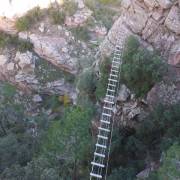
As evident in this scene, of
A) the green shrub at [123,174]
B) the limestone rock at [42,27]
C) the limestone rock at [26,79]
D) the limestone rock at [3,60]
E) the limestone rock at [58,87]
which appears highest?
the limestone rock at [42,27]

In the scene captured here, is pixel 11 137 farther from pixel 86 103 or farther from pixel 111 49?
pixel 111 49

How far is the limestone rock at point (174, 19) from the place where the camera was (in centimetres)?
1670

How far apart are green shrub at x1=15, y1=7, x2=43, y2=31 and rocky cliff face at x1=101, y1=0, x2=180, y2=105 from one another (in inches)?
458

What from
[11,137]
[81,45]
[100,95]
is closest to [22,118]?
[11,137]

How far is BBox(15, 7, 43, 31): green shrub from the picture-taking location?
2969cm

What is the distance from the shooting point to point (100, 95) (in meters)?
19.2

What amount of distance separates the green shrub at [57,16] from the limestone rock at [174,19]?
1444 cm


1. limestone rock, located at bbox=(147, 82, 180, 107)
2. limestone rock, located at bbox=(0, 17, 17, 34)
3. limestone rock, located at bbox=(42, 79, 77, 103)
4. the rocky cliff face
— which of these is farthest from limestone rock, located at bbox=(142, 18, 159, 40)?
limestone rock, located at bbox=(0, 17, 17, 34)

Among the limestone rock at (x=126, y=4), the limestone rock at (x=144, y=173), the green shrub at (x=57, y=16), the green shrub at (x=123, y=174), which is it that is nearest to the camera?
the limestone rock at (x=144, y=173)

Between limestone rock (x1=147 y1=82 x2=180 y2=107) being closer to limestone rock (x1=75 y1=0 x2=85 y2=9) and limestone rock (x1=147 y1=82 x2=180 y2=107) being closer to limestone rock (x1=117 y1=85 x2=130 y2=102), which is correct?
limestone rock (x1=117 y1=85 x2=130 y2=102)

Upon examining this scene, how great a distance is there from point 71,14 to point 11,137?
47.7 feet

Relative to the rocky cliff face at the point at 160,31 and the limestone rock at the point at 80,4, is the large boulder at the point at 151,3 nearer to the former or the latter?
the rocky cliff face at the point at 160,31

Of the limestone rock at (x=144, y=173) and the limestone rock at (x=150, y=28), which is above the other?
the limestone rock at (x=150, y=28)

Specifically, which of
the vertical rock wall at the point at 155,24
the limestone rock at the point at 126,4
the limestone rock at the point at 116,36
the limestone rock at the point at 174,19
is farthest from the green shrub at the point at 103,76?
the limestone rock at the point at 174,19
